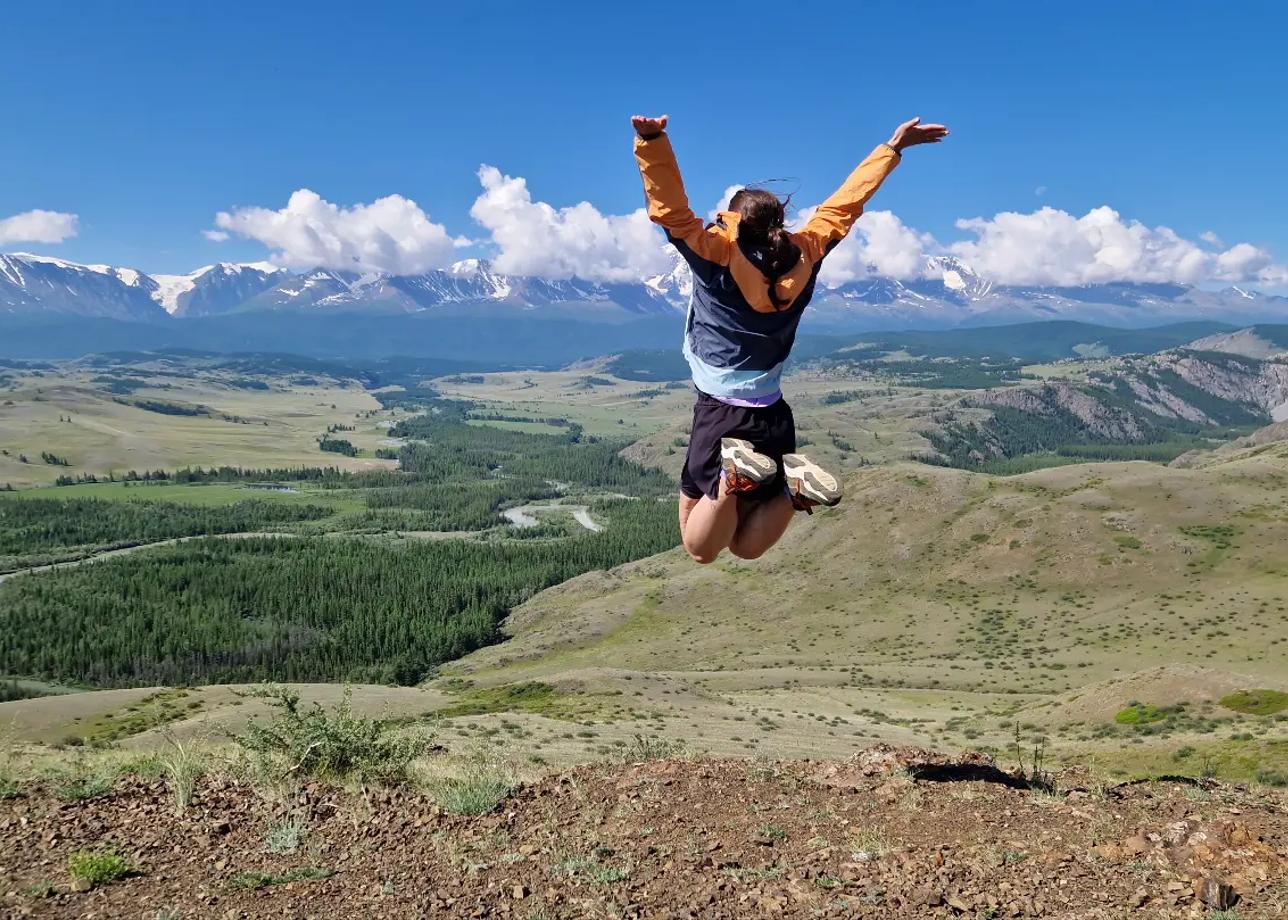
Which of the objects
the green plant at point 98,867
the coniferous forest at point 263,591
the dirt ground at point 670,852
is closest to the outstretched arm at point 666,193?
the dirt ground at point 670,852

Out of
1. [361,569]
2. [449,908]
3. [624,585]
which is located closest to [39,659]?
[361,569]

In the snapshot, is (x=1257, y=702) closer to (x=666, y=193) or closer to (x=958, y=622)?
(x=666, y=193)

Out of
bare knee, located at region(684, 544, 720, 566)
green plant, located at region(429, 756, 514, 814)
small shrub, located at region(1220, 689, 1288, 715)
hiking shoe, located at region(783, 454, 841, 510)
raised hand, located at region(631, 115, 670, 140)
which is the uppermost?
raised hand, located at region(631, 115, 670, 140)

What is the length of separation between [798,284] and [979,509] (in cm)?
11536

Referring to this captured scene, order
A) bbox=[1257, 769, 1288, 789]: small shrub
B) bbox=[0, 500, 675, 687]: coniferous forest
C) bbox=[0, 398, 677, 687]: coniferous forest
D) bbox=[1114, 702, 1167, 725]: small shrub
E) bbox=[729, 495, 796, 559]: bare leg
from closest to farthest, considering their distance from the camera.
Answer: bbox=[729, 495, 796, 559]: bare leg → bbox=[1257, 769, 1288, 789]: small shrub → bbox=[1114, 702, 1167, 725]: small shrub → bbox=[0, 500, 675, 687]: coniferous forest → bbox=[0, 398, 677, 687]: coniferous forest

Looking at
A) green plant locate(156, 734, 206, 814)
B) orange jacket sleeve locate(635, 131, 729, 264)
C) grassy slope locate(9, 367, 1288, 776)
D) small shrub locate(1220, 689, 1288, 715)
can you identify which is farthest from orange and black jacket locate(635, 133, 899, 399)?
small shrub locate(1220, 689, 1288, 715)

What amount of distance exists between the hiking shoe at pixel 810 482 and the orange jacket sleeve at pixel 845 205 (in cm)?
219

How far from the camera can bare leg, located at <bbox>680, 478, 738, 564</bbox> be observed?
889 centimetres

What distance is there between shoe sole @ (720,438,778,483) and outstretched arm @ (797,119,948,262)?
2.32m

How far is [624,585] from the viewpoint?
120 m

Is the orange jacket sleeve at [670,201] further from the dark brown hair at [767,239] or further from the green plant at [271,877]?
the green plant at [271,877]

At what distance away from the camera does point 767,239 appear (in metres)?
8.34

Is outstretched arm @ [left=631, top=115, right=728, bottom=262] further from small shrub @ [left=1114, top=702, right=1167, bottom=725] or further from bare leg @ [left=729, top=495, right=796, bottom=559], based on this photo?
small shrub @ [left=1114, top=702, right=1167, bottom=725]

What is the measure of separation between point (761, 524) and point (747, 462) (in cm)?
106
